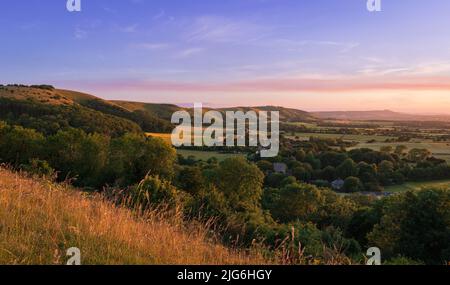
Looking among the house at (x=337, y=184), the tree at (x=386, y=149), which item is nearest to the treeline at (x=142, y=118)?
the house at (x=337, y=184)

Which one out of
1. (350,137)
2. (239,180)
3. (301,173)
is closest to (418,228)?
(239,180)

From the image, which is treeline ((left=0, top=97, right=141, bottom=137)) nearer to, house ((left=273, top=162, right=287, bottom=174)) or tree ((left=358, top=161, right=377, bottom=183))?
house ((left=273, top=162, right=287, bottom=174))

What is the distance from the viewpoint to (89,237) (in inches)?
228

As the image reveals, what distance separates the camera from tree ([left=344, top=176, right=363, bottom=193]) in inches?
3305

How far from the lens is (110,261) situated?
506 cm

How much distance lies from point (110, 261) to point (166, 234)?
63.8 inches

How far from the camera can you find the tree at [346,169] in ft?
302

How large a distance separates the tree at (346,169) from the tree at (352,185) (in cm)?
698

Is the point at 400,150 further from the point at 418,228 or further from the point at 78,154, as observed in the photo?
the point at 78,154

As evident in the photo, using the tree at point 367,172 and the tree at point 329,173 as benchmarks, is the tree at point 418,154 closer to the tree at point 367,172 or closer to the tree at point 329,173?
the tree at point 367,172

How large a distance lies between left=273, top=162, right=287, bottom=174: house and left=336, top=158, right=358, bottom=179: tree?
12.1 meters

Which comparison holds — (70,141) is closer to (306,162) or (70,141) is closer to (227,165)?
(227,165)

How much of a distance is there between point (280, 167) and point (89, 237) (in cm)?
8756
